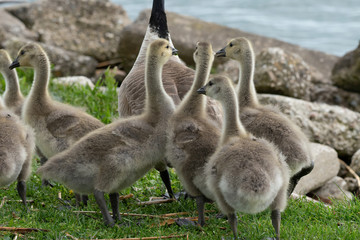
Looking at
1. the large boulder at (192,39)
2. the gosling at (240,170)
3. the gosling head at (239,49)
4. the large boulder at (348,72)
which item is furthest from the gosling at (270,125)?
the large boulder at (192,39)

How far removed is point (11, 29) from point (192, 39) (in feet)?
14.6

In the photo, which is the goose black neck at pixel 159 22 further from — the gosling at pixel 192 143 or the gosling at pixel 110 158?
the gosling at pixel 110 158

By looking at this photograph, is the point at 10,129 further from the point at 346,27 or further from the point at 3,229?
the point at 346,27

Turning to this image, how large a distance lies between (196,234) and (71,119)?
Result: 1.73 metres

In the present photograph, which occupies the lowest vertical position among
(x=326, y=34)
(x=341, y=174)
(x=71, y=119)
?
(x=326, y=34)

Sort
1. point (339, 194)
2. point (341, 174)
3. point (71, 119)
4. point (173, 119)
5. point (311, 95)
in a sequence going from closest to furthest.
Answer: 1. point (173, 119)
2. point (71, 119)
3. point (339, 194)
4. point (341, 174)
5. point (311, 95)

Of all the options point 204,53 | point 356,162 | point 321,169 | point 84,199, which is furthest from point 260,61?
point 84,199

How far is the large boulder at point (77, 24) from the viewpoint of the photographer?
48.8ft

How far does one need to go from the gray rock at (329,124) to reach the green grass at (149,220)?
137 inches

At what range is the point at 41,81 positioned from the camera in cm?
621

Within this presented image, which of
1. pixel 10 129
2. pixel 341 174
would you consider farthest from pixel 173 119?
pixel 341 174

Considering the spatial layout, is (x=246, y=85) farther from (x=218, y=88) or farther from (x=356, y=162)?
(x=356, y=162)

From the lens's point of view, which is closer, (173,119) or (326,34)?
(173,119)

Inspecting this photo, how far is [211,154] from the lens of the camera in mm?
5121
